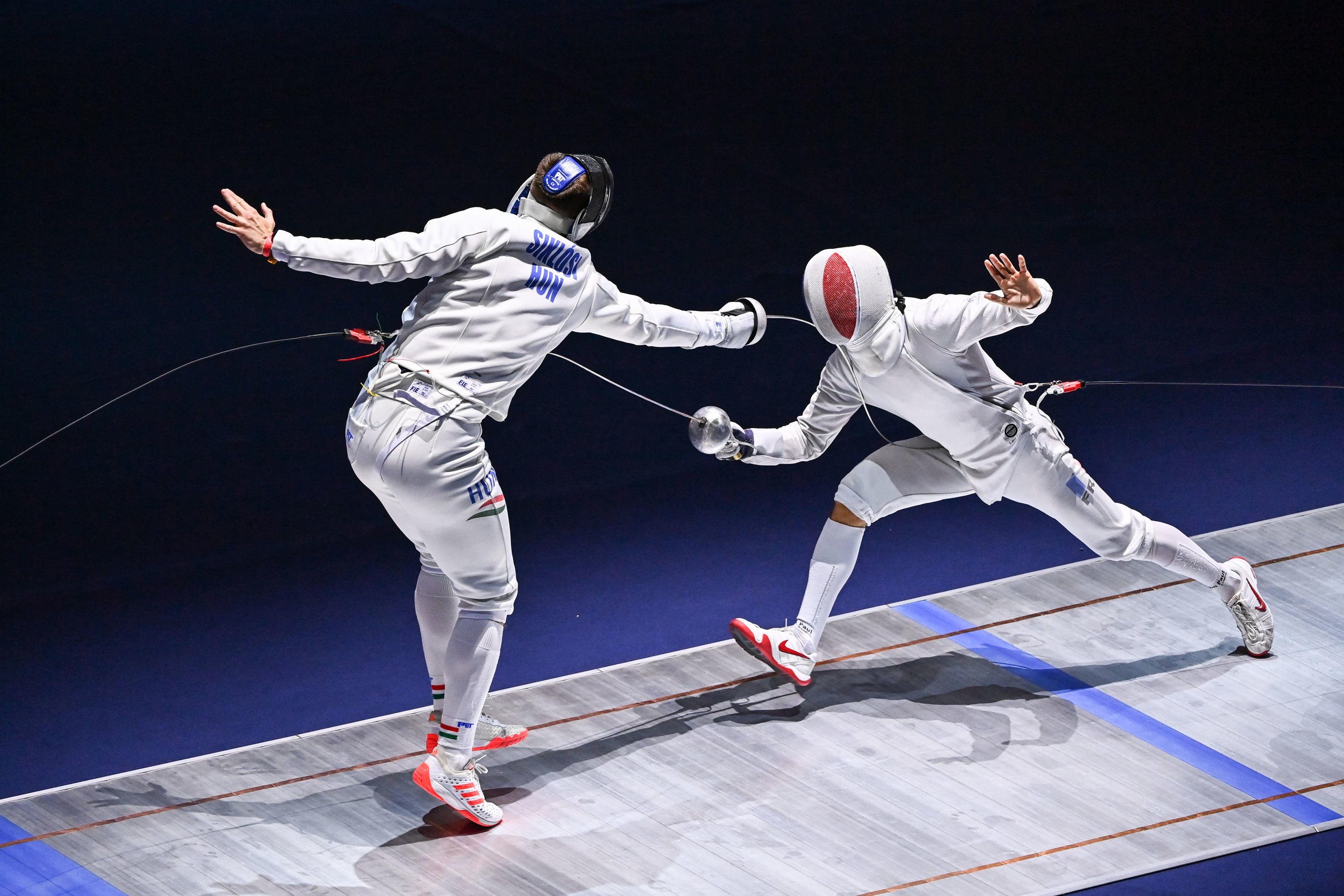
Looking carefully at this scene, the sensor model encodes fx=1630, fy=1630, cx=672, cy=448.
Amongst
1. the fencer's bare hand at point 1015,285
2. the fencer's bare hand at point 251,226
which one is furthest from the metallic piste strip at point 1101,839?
the fencer's bare hand at point 251,226

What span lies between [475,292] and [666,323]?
579mm

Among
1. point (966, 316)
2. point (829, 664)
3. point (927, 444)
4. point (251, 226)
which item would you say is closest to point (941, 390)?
point (966, 316)

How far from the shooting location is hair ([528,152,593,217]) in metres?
3.92

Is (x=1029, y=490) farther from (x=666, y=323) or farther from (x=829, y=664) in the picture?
(x=666, y=323)

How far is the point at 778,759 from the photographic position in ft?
14.3

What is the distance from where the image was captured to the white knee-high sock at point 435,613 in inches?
163

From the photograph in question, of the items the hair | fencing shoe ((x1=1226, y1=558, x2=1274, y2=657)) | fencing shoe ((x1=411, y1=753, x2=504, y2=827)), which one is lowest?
fencing shoe ((x1=411, y1=753, x2=504, y2=827))

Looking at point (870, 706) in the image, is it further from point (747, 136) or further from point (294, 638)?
point (747, 136)

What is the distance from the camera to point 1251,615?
4.79m

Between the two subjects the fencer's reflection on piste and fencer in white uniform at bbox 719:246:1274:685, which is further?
fencer in white uniform at bbox 719:246:1274:685

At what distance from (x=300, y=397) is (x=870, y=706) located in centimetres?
282

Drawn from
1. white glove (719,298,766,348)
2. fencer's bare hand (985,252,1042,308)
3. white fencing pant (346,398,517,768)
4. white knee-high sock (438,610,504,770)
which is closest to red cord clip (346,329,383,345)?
white fencing pant (346,398,517,768)

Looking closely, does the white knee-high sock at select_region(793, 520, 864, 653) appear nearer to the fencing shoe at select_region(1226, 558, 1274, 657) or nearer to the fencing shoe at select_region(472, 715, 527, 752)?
the fencing shoe at select_region(472, 715, 527, 752)

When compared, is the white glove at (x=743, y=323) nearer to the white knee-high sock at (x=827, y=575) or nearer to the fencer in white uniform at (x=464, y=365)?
the fencer in white uniform at (x=464, y=365)
